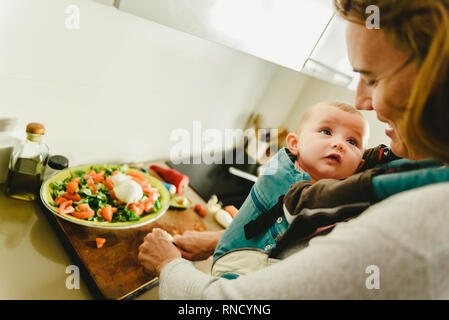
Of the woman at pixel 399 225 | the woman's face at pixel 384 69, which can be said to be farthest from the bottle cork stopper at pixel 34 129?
the woman's face at pixel 384 69

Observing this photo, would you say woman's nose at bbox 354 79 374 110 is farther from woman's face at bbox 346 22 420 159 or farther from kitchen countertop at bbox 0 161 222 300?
kitchen countertop at bbox 0 161 222 300

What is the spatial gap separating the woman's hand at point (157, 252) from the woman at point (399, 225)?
0.21 meters

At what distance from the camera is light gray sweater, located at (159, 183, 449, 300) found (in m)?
0.32

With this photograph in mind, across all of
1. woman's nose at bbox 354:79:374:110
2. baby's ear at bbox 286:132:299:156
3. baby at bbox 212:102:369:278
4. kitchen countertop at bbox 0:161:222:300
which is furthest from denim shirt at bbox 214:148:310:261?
kitchen countertop at bbox 0:161:222:300

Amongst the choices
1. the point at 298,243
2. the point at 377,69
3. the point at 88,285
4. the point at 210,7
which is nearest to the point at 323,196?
the point at 298,243

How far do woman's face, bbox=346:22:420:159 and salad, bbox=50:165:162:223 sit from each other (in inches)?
30.0

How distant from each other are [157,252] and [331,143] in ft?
1.74

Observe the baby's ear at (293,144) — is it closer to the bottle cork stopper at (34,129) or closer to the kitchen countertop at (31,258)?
the kitchen countertop at (31,258)

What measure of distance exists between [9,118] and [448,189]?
3.61ft

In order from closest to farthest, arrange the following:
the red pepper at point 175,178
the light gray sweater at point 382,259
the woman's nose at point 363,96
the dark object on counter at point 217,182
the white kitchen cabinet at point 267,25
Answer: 1. the light gray sweater at point 382,259
2. the woman's nose at point 363,96
3. the white kitchen cabinet at point 267,25
4. the red pepper at point 175,178
5. the dark object on counter at point 217,182

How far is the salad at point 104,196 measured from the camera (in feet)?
2.76

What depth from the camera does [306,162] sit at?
750 millimetres

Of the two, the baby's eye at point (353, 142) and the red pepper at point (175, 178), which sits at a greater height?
the baby's eye at point (353, 142)

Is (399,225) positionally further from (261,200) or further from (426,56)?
(261,200)
